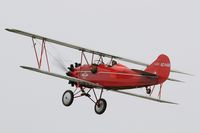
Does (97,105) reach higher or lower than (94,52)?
lower

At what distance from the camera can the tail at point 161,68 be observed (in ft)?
132

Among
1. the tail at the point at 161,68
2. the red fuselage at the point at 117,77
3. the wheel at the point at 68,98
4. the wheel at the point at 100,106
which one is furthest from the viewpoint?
the wheel at the point at 68,98

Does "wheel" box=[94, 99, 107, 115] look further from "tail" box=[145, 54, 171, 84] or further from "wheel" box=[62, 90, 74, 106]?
"tail" box=[145, 54, 171, 84]

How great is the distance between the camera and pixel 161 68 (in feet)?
132

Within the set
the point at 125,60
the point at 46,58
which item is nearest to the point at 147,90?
the point at 125,60

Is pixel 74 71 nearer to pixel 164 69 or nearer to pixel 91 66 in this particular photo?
pixel 91 66

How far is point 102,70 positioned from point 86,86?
1.41 m

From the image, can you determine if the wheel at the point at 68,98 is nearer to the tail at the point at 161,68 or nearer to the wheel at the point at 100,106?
the wheel at the point at 100,106

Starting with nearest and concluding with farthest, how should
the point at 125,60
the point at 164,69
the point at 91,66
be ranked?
the point at 164,69 → the point at 91,66 → the point at 125,60

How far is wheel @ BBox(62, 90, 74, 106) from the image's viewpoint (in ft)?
141

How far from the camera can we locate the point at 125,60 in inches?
1800

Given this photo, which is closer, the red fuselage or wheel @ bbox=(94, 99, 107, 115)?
the red fuselage

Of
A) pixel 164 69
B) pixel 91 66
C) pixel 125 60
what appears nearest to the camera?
pixel 164 69

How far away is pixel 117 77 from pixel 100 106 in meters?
1.91
